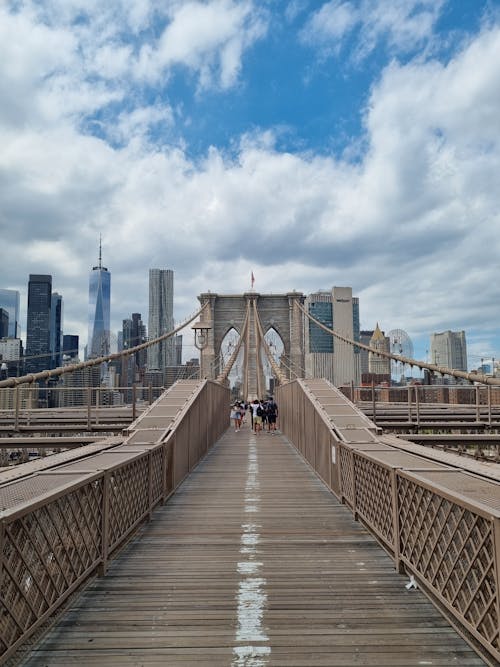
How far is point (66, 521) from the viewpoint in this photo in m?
3.51

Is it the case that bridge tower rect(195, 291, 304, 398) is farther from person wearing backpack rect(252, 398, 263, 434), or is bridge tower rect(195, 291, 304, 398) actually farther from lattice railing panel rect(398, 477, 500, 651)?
lattice railing panel rect(398, 477, 500, 651)

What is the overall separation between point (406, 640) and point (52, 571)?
249 centimetres

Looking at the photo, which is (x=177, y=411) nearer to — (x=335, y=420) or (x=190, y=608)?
(x=335, y=420)

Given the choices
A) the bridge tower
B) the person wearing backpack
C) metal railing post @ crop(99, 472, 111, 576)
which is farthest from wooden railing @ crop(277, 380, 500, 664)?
the bridge tower

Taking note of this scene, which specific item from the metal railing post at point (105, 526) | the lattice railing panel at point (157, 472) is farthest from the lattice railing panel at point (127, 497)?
the lattice railing panel at point (157, 472)

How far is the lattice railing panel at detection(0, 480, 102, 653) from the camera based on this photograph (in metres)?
2.76

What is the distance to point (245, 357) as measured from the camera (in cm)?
4716

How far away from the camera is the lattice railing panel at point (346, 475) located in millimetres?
6355

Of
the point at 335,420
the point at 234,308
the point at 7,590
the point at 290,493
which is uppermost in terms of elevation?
the point at 234,308

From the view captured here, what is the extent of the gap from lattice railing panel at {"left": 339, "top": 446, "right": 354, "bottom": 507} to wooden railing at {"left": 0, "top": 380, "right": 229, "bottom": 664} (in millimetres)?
2590

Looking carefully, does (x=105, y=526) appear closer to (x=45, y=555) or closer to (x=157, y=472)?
(x=45, y=555)

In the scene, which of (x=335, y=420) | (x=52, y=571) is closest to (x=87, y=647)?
(x=52, y=571)

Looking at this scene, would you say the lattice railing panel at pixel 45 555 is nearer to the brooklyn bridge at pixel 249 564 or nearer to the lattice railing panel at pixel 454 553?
the brooklyn bridge at pixel 249 564

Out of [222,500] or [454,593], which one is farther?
[222,500]
